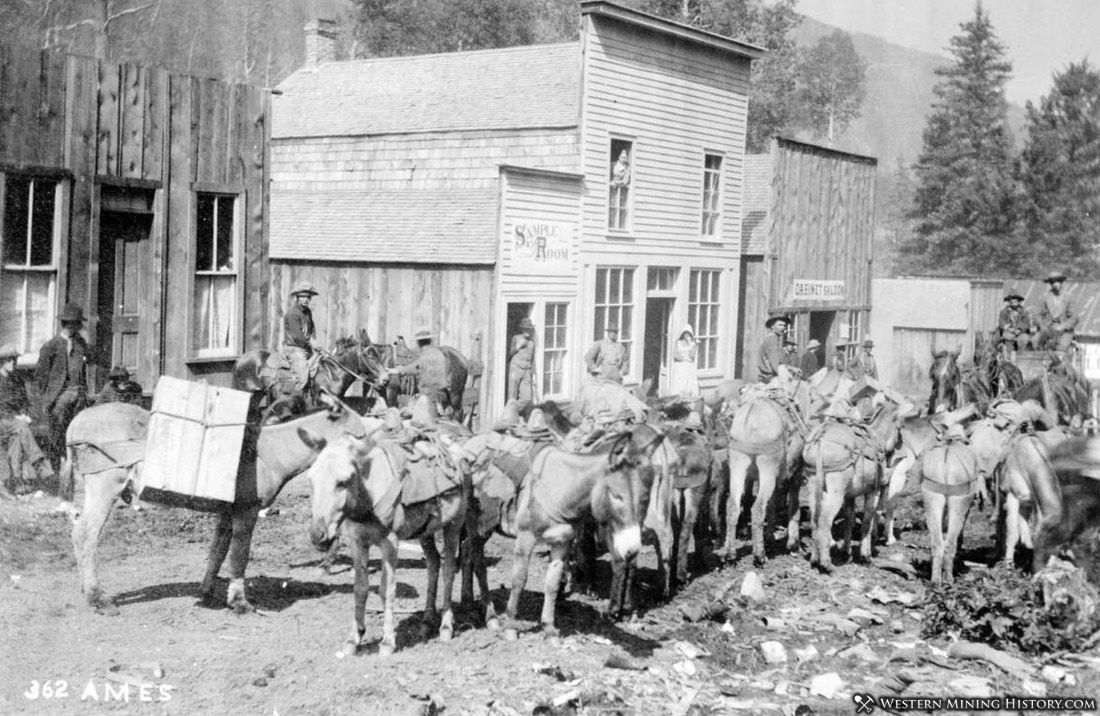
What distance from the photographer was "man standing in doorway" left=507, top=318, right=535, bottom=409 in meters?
19.5

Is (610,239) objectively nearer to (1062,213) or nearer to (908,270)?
(1062,213)

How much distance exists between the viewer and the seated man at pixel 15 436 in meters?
12.9

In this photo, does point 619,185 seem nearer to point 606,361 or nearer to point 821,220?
point 821,220

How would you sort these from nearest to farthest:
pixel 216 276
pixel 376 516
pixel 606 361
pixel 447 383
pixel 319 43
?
pixel 376 516
pixel 606 361
pixel 216 276
pixel 447 383
pixel 319 43

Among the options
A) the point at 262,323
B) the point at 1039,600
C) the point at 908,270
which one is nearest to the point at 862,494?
the point at 1039,600

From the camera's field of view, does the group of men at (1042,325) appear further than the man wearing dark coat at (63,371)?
Yes

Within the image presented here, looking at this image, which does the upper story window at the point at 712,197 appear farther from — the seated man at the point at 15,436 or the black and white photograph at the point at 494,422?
the seated man at the point at 15,436

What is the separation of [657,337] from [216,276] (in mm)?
10880

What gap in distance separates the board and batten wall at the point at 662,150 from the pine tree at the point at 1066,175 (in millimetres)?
27200

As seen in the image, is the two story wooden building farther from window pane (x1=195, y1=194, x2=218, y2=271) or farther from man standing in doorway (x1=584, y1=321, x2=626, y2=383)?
man standing in doorway (x1=584, y1=321, x2=626, y2=383)

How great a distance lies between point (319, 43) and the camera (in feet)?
97.7

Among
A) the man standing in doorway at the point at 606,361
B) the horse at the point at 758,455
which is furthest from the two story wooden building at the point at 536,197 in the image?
the horse at the point at 758,455

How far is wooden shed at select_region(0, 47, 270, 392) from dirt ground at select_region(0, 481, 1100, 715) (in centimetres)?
317

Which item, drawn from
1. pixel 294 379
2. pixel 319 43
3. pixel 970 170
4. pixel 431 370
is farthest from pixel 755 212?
pixel 970 170
